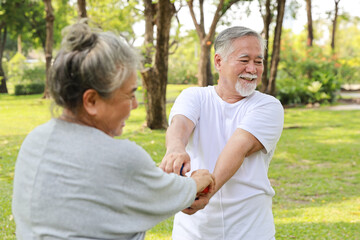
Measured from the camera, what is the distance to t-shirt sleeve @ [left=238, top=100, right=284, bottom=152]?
2342 mm

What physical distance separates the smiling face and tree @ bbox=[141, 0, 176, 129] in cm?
669

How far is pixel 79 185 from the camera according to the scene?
142 cm

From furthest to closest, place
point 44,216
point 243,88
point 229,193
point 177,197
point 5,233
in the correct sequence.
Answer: point 5,233 < point 243,88 < point 229,193 < point 177,197 < point 44,216

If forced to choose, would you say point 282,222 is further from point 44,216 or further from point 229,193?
point 44,216

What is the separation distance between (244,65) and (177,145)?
641 mm

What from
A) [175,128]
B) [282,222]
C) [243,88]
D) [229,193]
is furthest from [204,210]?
[282,222]

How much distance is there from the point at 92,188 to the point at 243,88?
1.33 m

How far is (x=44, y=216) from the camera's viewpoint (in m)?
1.43

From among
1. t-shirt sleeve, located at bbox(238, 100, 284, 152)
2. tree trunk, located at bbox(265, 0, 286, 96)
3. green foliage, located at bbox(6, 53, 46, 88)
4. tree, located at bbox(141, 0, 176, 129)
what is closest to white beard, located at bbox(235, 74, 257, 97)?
t-shirt sleeve, located at bbox(238, 100, 284, 152)

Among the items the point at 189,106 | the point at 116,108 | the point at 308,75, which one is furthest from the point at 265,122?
the point at 308,75

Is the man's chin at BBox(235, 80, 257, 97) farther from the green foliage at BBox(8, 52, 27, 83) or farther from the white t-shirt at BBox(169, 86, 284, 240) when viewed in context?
the green foliage at BBox(8, 52, 27, 83)

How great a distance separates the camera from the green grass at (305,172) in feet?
16.6

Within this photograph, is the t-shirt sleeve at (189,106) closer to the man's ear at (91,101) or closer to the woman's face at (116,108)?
the woman's face at (116,108)

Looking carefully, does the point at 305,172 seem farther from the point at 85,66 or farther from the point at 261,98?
the point at 85,66
